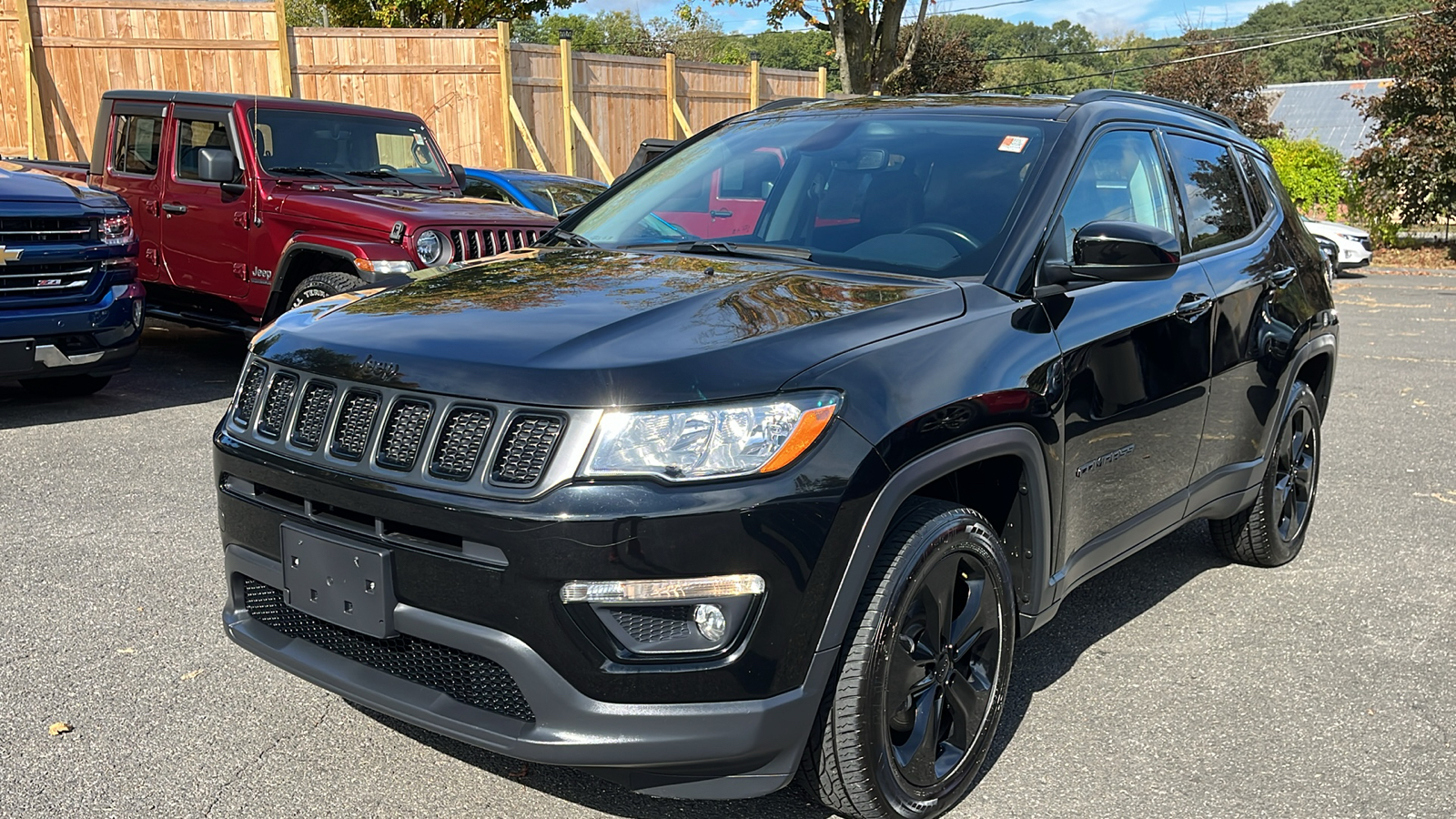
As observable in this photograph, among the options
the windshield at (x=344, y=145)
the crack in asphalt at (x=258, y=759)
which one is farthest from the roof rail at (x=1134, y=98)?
the windshield at (x=344, y=145)

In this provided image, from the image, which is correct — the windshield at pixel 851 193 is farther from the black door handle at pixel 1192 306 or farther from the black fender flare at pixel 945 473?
the black door handle at pixel 1192 306

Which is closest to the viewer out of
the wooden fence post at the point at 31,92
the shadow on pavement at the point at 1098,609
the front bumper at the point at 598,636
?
the front bumper at the point at 598,636

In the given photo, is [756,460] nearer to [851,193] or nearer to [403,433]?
[403,433]

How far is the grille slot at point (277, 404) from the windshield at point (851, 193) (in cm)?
137

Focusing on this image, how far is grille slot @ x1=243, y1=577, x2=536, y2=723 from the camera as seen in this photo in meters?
2.62

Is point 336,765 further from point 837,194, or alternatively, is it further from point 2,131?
point 2,131

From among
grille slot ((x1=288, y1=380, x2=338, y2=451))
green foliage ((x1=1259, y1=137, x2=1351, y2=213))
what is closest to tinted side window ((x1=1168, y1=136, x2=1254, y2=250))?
grille slot ((x1=288, y1=380, x2=338, y2=451))

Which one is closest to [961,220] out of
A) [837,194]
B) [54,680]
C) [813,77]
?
[837,194]

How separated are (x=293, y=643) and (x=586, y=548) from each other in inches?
38.3

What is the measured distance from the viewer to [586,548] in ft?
8.00

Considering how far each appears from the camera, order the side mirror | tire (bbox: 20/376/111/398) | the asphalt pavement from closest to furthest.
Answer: the asphalt pavement < the side mirror < tire (bbox: 20/376/111/398)

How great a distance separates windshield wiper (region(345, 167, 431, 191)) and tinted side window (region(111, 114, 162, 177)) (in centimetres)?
146

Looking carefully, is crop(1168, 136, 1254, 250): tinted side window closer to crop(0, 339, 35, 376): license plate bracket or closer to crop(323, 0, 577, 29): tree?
crop(0, 339, 35, 376): license plate bracket

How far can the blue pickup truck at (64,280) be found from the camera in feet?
22.6
